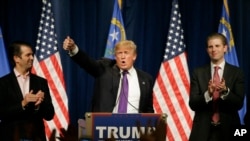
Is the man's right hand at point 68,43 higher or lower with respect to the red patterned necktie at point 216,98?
higher

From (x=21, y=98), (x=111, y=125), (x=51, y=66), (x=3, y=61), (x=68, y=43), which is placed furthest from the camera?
(x=51, y=66)

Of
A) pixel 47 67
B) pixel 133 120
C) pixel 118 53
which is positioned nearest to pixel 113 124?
pixel 133 120

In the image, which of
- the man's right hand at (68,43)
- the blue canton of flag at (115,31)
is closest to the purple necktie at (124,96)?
the man's right hand at (68,43)

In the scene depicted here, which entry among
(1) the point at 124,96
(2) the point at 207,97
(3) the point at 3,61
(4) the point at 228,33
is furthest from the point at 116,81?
(4) the point at 228,33

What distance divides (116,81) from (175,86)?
→ 1.87 meters

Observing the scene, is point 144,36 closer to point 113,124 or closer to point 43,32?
point 43,32

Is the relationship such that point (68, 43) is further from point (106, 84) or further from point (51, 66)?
point (51, 66)

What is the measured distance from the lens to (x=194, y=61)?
6121 millimetres

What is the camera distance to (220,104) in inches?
159

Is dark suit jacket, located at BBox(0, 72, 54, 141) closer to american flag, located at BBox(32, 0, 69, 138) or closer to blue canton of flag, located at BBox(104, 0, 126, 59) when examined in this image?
american flag, located at BBox(32, 0, 69, 138)

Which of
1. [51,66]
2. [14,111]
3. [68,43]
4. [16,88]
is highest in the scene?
[68,43]

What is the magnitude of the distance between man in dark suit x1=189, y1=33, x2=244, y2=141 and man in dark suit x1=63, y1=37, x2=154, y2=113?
0.41m

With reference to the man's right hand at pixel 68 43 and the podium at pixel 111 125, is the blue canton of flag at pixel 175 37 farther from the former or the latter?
the podium at pixel 111 125

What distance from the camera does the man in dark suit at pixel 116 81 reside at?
3.93 m
